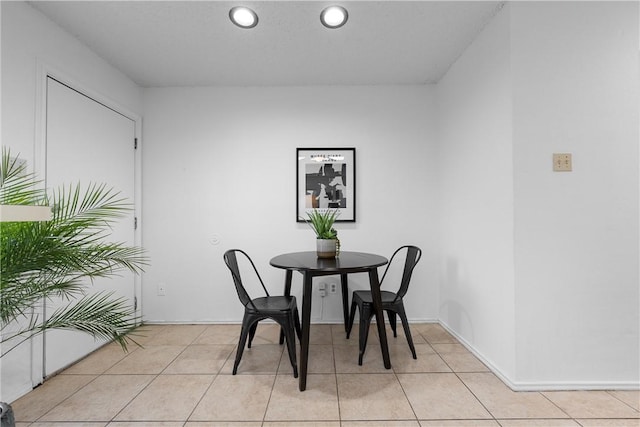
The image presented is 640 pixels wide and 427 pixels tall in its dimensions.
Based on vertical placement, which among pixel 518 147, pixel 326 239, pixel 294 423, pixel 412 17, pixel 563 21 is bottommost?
pixel 294 423

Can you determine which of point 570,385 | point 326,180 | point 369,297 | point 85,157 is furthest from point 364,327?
point 85,157

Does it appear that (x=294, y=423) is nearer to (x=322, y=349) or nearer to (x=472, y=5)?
(x=322, y=349)

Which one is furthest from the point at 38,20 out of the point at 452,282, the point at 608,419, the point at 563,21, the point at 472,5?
the point at 608,419

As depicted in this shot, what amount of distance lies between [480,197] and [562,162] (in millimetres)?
535

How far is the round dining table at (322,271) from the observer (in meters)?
1.92

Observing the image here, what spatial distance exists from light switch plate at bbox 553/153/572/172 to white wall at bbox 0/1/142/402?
126 inches

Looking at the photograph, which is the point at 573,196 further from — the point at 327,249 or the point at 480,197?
the point at 327,249

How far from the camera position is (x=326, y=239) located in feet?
7.88

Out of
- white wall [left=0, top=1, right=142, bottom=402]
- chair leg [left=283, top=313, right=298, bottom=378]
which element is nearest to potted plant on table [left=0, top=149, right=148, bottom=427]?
white wall [left=0, top=1, right=142, bottom=402]

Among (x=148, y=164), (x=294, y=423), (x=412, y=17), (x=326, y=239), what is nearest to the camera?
(x=294, y=423)

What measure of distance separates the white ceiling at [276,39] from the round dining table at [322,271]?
1637 mm

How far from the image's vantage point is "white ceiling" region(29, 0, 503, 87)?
1.99 m

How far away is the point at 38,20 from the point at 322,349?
2996 mm

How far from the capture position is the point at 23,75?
190 centimetres
